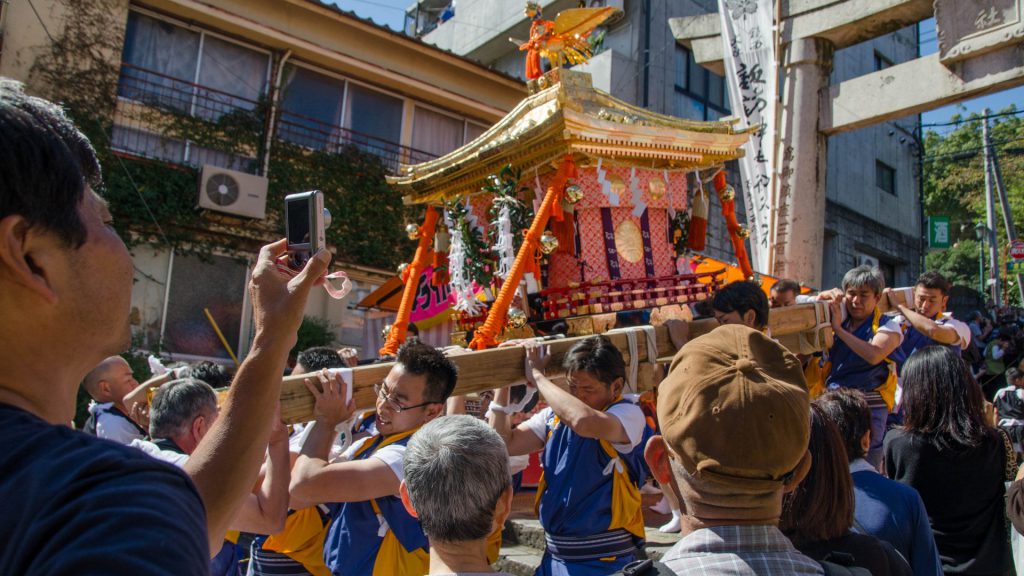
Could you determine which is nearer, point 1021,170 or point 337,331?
point 337,331

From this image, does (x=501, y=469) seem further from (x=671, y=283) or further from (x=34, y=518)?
(x=671, y=283)

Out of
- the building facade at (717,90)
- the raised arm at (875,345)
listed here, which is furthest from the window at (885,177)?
the raised arm at (875,345)

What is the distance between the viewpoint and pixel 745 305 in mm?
4184

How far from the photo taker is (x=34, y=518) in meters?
0.79

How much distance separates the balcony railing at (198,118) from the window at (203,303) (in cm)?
168

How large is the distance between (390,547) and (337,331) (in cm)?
1010

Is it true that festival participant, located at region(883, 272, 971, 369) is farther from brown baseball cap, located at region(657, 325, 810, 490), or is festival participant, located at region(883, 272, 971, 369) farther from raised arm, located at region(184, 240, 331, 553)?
raised arm, located at region(184, 240, 331, 553)

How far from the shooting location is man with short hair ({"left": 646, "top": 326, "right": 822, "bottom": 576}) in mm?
1498

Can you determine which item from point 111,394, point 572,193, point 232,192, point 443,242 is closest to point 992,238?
point 443,242

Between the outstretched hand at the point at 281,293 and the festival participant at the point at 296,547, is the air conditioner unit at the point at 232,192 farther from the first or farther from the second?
the outstretched hand at the point at 281,293

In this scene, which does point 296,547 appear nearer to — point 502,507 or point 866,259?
point 502,507

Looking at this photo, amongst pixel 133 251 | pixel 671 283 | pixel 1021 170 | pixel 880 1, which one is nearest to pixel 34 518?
pixel 671 283

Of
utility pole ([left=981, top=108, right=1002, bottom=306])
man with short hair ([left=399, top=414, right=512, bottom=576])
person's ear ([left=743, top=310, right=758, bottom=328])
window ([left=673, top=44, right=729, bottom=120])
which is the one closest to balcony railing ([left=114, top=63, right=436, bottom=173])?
window ([left=673, top=44, right=729, bottom=120])

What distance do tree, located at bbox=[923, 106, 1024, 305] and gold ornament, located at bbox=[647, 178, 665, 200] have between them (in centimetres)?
2414
